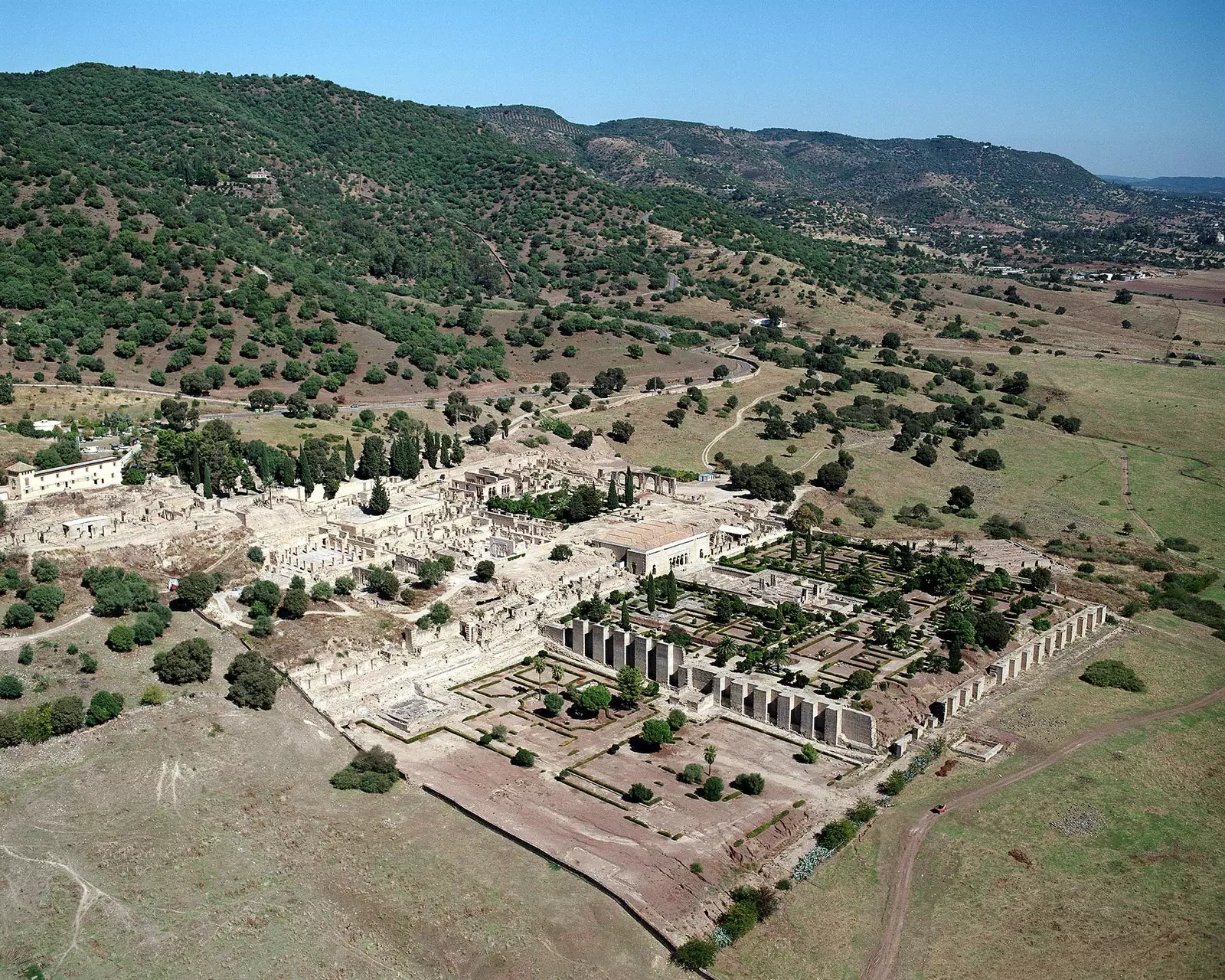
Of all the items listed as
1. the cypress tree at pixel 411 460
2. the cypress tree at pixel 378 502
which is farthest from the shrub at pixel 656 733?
the cypress tree at pixel 411 460

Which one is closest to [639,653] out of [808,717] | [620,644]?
[620,644]

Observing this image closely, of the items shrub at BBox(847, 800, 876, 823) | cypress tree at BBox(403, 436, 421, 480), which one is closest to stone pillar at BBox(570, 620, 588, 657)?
shrub at BBox(847, 800, 876, 823)

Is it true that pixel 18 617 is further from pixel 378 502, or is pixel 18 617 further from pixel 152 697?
pixel 378 502

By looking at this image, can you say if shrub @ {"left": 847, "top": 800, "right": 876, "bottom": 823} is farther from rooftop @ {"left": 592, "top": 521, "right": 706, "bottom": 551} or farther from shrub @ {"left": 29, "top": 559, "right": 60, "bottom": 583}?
shrub @ {"left": 29, "top": 559, "right": 60, "bottom": 583}

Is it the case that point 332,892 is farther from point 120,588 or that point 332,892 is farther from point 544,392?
point 544,392

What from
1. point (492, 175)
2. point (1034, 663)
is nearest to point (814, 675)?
point (1034, 663)

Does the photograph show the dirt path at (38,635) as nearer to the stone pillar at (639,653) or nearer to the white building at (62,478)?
the white building at (62,478)
